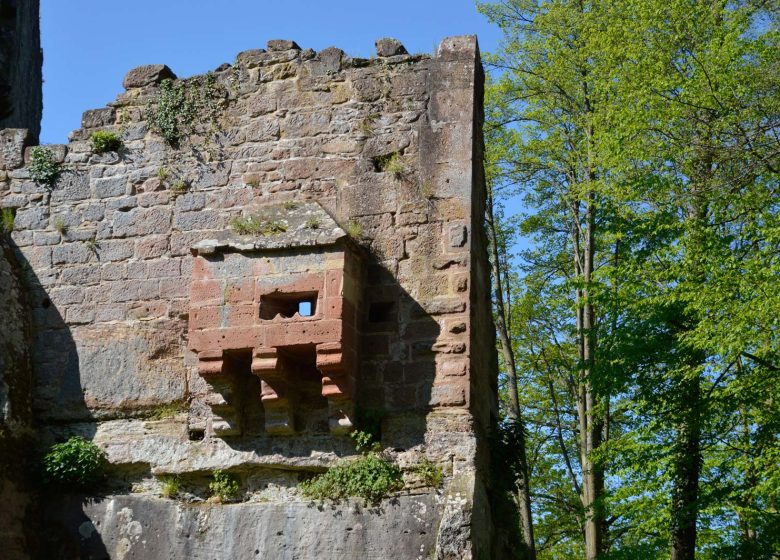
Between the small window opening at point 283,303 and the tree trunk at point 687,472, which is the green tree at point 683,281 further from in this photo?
the small window opening at point 283,303

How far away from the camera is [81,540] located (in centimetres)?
848

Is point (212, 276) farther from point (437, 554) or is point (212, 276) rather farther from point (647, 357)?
point (647, 357)

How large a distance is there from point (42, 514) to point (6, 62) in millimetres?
13010

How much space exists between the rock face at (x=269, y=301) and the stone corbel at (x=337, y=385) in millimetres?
19

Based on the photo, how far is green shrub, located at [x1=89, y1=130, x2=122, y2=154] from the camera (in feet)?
31.2

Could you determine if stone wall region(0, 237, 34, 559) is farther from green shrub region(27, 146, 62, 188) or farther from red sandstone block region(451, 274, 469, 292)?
red sandstone block region(451, 274, 469, 292)

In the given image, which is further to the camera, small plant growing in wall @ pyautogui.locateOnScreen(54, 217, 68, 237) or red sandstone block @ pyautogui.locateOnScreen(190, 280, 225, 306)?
small plant growing in wall @ pyautogui.locateOnScreen(54, 217, 68, 237)

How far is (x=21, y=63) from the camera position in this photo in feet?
66.9

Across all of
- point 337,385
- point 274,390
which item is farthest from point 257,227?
point 337,385

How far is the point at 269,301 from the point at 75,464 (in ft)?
A: 6.50

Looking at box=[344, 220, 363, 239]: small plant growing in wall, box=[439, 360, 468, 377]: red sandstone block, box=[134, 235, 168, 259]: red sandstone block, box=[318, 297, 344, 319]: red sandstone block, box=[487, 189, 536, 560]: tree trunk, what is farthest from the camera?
box=[487, 189, 536, 560]: tree trunk

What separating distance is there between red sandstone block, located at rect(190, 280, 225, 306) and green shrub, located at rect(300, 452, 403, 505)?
60.1 inches

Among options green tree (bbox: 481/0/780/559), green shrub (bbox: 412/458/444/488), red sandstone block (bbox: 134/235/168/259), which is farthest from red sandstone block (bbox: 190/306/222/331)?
green tree (bbox: 481/0/780/559)

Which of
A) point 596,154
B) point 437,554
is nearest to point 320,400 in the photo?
point 437,554
